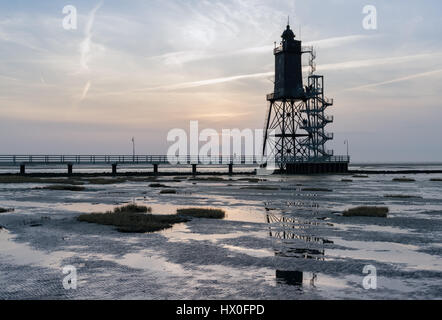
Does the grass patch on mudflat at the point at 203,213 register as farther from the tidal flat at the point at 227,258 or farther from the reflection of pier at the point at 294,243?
the reflection of pier at the point at 294,243

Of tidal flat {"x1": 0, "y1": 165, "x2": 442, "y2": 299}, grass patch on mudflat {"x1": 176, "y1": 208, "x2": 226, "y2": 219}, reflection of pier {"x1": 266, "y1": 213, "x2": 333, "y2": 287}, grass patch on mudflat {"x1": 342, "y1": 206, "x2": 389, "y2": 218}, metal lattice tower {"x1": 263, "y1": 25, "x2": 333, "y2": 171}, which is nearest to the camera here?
tidal flat {"x1": 0, "y1": 165, "x2": 442, "y2": 299}

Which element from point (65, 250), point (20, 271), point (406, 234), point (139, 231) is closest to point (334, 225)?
point (406, 234)

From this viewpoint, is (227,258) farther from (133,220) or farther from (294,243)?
(133,220)

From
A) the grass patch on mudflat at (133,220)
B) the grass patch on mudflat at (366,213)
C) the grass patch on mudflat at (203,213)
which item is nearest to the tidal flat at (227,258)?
the grass patch on mudflat at (133,220)

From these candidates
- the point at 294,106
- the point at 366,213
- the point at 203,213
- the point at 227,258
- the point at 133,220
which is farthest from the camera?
the point at 294,106

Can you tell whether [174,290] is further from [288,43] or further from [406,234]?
[288,43]

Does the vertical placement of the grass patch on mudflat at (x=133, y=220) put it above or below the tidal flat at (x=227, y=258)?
above

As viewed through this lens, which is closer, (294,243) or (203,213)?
(294,243)

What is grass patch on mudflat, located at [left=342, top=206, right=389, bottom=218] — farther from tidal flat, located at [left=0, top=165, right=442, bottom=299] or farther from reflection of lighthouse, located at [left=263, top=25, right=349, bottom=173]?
reflection of lighthouse, located at [left=263, top=25, right=349, bottom=173]

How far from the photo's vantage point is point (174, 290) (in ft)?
31.3

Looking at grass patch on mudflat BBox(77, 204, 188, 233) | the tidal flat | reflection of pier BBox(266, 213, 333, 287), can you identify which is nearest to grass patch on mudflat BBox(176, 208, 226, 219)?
the tidal flat

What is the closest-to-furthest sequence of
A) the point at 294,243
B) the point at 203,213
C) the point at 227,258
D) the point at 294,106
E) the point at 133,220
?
the point at 227,258 < the point at 294,243 < the point at 133,220 < the point at 203,213 < the point at 294,106

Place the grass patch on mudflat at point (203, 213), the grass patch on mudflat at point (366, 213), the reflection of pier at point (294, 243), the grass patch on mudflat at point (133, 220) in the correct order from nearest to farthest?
1. the reflection of pier at point (294, 243)
2. the grass patch on mudflat at point (133, 220)
3. the grass patch on mudflat at point (203, 213)
4. the grass patch on mudflat at point (366, 213)

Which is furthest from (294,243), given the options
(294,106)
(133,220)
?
(294,106)
